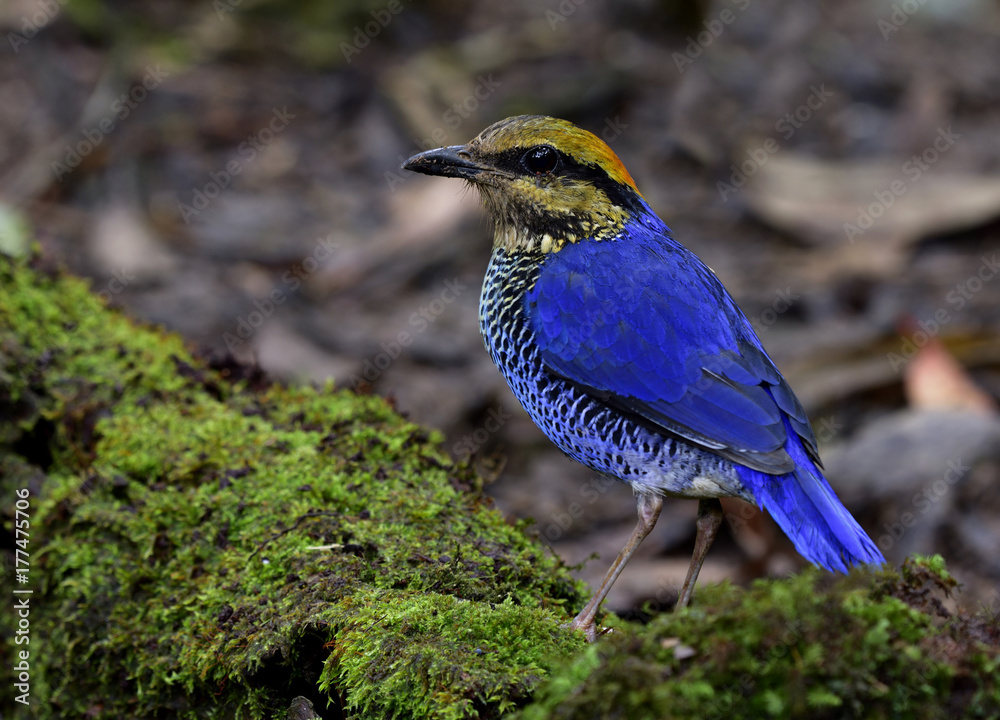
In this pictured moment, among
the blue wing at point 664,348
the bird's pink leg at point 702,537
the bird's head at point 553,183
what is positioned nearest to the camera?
the blue wing at point 664,348

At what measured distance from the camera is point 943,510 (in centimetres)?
576

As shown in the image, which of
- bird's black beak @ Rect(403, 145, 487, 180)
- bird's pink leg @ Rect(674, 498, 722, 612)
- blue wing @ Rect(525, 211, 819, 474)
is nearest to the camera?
blue wing @ Rect(525, 211, 819, 474)

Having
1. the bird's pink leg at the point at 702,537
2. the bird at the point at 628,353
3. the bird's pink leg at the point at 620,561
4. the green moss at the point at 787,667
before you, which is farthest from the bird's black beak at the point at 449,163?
the green moss at the point at 787,667

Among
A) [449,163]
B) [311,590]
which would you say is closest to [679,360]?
[449,163]

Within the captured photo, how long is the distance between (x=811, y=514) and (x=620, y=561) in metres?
0.69

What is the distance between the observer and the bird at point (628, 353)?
3.13m

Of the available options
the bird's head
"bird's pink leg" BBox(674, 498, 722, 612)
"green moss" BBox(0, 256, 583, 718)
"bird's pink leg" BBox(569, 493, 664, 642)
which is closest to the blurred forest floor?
"green moss" BBox(0, 256, 583, 718)

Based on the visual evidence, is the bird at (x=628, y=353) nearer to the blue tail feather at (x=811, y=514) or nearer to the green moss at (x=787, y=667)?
the blue tail feather at (x=811, y=514)

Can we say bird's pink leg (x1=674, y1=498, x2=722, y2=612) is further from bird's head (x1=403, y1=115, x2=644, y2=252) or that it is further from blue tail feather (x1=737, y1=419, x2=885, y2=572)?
bird's head (x1=403, y1=115, x2=644, y2=252)

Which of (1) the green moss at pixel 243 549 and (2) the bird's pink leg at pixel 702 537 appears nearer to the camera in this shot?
(1) the green moss at pixel 243 549

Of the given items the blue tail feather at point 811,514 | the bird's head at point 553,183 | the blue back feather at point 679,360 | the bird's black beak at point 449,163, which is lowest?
the blue tail feather at point 811,514

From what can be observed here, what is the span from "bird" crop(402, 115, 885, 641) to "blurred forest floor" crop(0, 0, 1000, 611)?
0.65 meters

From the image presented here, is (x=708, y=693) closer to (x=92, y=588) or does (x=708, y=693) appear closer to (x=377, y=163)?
(x=92, y=588)

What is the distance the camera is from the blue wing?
3221 millimetres
